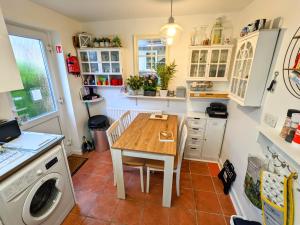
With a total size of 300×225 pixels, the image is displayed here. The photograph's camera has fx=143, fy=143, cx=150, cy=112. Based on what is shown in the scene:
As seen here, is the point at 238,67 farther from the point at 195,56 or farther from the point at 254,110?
the point at 195,56

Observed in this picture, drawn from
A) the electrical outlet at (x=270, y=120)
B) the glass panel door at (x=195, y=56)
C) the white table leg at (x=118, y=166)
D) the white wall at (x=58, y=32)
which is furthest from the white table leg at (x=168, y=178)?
the white wall at (x=58, y=32)

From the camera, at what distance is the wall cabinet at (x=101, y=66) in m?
2.62

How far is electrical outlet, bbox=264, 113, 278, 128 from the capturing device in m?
1.21

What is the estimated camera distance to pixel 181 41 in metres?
2.47

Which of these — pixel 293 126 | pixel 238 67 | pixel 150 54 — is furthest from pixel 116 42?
pixel 293 126

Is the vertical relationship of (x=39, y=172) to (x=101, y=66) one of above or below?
below

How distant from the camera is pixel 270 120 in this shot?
1264 mm

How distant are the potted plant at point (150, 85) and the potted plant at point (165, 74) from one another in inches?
4.9

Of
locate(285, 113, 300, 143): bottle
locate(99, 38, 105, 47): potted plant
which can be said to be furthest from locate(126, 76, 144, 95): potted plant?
locate(285, 113, 300, 143): bottle

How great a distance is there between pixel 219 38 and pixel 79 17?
90.6 inches

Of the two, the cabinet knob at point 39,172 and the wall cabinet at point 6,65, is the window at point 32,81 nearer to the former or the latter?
the wall cabinet at point 6,65

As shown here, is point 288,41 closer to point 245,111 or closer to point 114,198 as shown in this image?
point 245,111

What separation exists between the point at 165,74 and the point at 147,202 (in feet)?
6.43

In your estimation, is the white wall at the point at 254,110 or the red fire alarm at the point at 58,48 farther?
the red fire alarm at the point at 58,48
